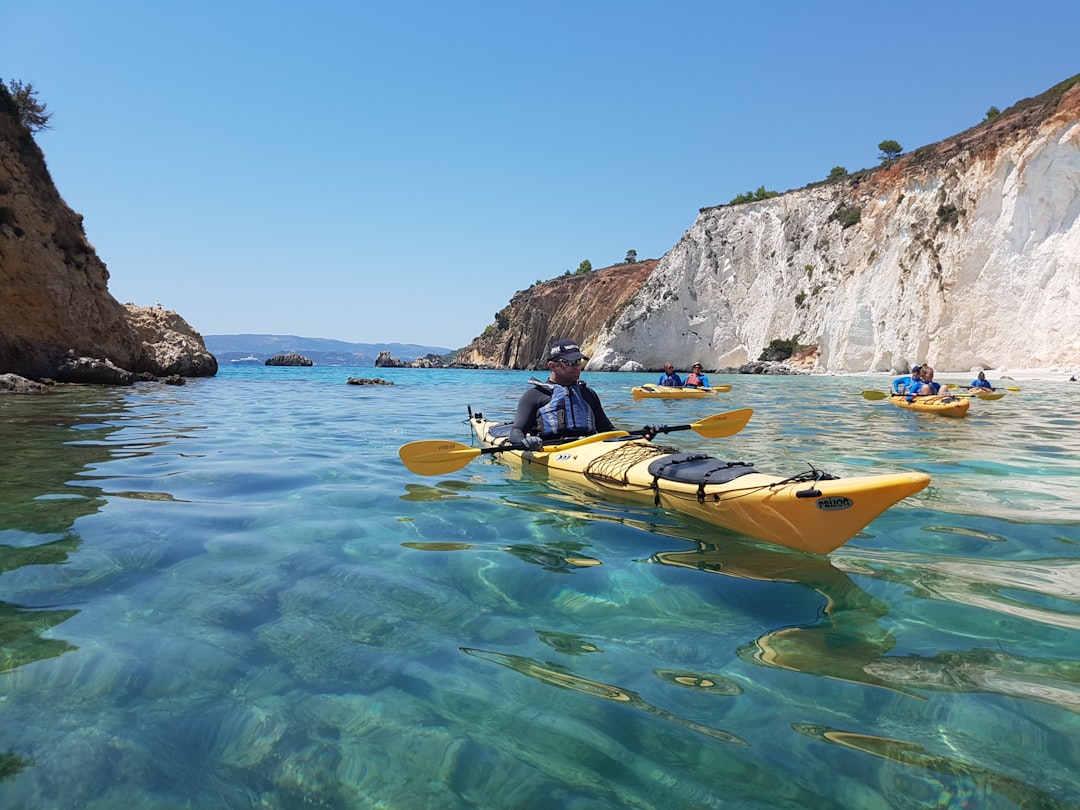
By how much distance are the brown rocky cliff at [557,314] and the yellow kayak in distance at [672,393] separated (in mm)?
49472

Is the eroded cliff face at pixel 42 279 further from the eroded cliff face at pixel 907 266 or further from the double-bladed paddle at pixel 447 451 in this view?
the eroded cliff face at pixel 907 266

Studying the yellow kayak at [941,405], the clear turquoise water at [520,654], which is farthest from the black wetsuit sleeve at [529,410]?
the yellow kayak at [941,405]

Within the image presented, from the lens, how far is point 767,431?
11.5 meters

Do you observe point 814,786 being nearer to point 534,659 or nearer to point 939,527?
point 534,659

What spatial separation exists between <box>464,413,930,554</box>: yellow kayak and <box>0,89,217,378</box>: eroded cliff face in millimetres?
19389

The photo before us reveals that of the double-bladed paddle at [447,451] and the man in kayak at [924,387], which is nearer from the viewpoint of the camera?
the double-bladed paddle at [447,451]

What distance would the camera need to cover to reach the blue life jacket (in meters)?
7.22

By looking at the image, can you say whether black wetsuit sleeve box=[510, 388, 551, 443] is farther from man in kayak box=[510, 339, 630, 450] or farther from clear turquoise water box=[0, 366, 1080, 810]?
clear turquoise water box=[0, 366, 1080, 810]

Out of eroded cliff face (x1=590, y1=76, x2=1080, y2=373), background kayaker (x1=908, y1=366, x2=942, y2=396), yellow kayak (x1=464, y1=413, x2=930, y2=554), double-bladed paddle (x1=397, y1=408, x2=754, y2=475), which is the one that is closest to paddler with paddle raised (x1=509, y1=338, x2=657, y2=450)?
double-bladed paddle (x1=397, y1=408, x2=754, y2=475)

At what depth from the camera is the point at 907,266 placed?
3828 cm

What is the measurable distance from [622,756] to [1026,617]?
2.46m

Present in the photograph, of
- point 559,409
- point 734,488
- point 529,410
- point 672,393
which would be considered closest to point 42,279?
point 672,393

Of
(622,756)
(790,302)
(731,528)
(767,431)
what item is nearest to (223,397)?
(767,431)

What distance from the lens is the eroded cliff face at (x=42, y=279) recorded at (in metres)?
19.2
